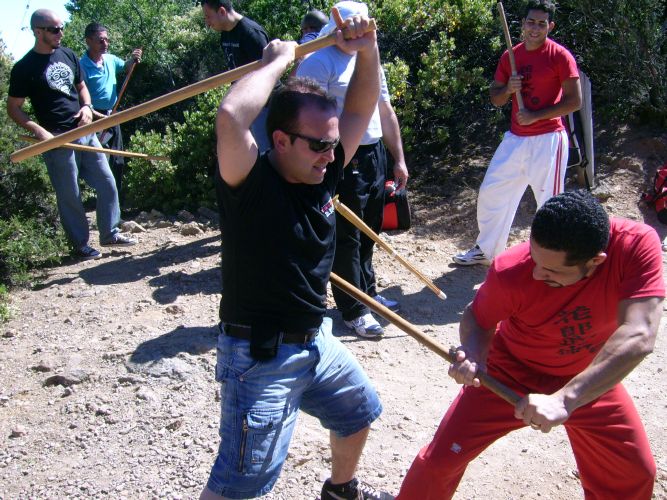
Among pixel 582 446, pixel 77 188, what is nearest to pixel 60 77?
pixel 77 188

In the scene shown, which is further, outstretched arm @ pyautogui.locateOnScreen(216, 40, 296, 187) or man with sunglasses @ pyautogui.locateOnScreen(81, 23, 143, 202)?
man with sunglasses @ pyautogui.locateOnScreen(81, 23, 143, 202)

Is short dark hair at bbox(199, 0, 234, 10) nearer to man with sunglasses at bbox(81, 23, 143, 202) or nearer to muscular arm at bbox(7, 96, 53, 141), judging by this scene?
muscular arm at bbox(7, 96, 53, 141)

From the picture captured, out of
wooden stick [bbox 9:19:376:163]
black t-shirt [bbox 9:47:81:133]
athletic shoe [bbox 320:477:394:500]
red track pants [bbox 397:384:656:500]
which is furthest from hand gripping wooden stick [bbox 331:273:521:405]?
black t-shirt [bbox 9:47:81:133]

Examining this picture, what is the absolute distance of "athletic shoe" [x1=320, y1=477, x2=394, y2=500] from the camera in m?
3.10

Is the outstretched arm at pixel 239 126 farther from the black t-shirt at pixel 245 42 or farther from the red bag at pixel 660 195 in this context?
the red bag at pixel 660 195

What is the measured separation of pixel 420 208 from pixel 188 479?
4822mm

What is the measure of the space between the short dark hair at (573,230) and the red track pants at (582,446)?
0.61m

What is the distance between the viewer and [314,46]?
2.93m

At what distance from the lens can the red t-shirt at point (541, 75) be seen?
5.34 metres

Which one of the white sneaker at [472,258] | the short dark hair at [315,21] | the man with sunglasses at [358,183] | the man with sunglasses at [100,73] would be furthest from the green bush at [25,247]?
the white sneaker at [472,258]

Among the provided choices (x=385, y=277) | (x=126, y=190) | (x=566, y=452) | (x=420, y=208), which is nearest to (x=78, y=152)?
(x=126, y=190)

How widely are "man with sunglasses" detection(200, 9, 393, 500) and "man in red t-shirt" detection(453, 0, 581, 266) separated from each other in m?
3.23

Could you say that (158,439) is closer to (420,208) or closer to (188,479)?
(188,479)

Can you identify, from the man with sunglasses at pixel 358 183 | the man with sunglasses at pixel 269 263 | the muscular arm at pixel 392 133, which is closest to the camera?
the man with sunglasses at pixel 269 263
